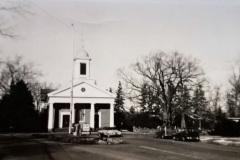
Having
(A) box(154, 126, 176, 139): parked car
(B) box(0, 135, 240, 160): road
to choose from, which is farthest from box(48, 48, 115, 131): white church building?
(B) box(0, 135, 240, 160): road

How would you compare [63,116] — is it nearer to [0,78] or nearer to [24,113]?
[24,113]

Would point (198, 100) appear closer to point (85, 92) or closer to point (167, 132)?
point (85, 92)

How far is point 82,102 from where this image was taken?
4628cm

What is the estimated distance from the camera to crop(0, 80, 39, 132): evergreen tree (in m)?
43.8

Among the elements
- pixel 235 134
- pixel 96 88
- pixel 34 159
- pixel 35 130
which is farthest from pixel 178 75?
pixel 34 159

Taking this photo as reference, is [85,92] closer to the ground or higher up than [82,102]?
higher up

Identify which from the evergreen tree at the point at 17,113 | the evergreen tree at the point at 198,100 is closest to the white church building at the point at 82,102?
the evergreen tree at the point at 17,113

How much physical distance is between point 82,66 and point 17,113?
11.6 m

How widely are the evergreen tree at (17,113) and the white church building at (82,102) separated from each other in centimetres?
288

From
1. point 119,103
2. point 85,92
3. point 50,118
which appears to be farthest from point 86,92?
point 119,103

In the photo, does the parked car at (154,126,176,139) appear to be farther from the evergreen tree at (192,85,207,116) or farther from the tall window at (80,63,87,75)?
the tall window at (80,63,87,75)

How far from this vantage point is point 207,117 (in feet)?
183

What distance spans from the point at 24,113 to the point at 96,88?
10.3 metres

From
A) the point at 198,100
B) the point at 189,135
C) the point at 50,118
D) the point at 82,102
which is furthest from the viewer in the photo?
the point at 198,100
